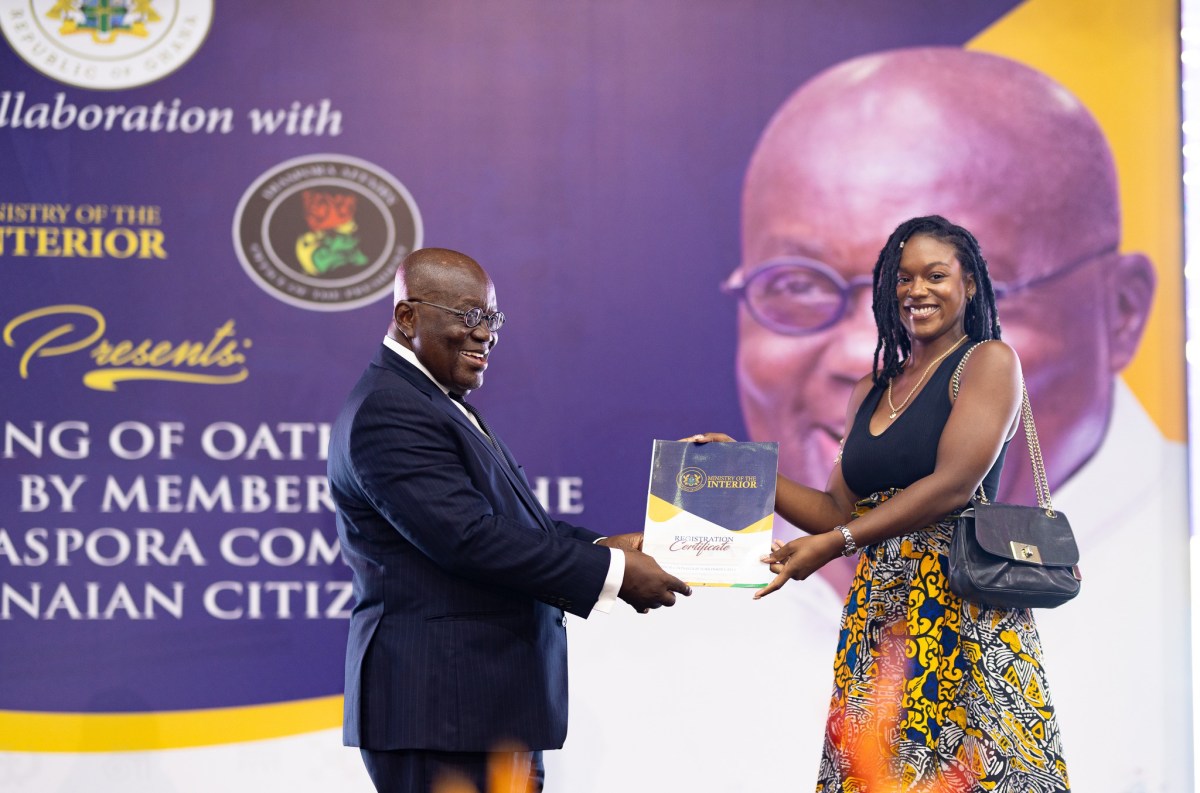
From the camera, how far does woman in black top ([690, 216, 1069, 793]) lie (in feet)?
9.14

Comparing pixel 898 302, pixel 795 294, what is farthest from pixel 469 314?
pixel 795 294

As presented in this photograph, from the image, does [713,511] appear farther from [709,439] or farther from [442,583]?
[442,583]

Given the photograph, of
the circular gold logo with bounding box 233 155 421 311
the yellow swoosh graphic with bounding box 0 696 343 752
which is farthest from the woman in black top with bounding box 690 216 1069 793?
the yellow swoosh graphic with bounding box 0 696 343 752

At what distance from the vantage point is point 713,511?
121 inches

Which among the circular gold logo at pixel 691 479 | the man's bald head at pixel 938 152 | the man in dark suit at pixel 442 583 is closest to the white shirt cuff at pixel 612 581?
the man in dark suit at pixel 442 583

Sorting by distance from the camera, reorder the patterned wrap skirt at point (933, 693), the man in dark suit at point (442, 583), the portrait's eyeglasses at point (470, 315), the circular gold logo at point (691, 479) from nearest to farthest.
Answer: the man in dark suit at point (442, 583) → the patterned wrap skirt at point (933, 693) → the portrait's eyeglasses at point (470, 315) → the circular gold logo at point (691, 479)

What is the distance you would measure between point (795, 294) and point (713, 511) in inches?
65.7

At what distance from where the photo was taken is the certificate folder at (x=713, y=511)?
3.00 metres

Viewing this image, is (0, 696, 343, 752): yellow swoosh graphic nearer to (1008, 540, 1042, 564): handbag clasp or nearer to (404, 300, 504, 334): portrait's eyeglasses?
(404, 300, 504, 334): portrait's eyeglasses

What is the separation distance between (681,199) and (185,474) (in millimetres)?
2070

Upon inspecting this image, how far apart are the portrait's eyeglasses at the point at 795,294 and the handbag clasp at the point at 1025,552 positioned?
185 centimetres

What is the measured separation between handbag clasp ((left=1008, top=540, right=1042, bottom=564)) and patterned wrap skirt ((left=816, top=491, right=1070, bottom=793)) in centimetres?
15

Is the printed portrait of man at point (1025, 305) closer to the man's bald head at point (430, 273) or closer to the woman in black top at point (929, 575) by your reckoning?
the woman in black top at point (929, 575)

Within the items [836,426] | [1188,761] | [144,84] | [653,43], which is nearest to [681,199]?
[653,43]
